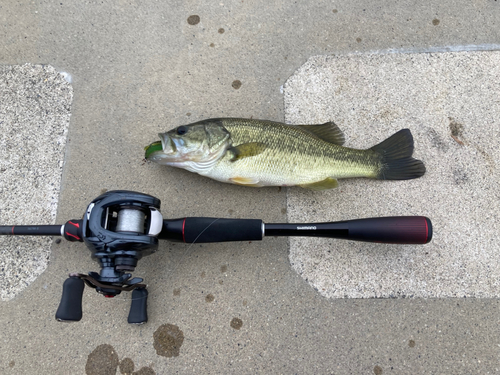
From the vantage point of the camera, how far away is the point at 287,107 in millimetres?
2578

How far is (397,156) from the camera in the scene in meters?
2.28

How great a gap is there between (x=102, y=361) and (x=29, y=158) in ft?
5.46

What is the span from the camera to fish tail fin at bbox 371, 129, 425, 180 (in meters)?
2.27

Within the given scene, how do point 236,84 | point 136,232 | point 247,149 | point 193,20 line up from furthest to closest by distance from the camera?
1. point 193,20
2. point 236,84
3. point 247,149
4. point 136,232

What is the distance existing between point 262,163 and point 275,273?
794 mm

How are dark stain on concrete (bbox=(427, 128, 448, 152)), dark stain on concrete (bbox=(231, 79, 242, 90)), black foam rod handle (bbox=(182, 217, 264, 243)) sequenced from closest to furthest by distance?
black foam rod handle (bbox=(182, 217, 264, 243))
dark stain on concrete (bbox=(427, 128, 448, 152))
dark stain on concrete (bbox=(231, 79, 242, 90))

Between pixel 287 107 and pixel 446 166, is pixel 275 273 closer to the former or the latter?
pixel 287 107

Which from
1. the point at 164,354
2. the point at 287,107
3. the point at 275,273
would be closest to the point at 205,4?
the point at 287,107

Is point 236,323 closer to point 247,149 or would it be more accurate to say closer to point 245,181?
point 245,181

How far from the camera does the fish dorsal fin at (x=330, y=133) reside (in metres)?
2.33

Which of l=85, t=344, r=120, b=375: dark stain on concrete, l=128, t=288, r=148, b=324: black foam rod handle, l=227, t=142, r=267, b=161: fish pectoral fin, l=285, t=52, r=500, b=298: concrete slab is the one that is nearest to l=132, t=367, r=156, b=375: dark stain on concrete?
l=85, t=344, r=120, b=375: dark stain on concrete

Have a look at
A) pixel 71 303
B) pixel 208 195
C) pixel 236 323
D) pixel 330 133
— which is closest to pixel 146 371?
pixel 236 323

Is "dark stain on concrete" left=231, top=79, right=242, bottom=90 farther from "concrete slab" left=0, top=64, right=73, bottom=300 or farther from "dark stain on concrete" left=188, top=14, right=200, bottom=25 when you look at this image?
"concrete slab" left=0, top=64, right=73, bottom=300

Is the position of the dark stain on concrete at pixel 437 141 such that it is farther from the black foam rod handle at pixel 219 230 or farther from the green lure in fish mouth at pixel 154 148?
the green lure in fish mouth at pixel 154 148
